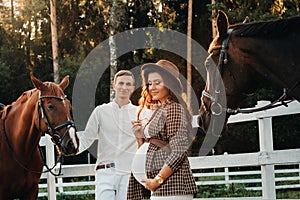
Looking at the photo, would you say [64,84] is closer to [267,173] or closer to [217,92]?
[267,173]

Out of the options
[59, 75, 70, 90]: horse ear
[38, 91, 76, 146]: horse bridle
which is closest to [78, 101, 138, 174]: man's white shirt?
[38, 91, 76, 146]: horse bridle

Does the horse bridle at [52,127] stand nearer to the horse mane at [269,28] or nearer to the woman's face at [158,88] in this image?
the woman's face at [158,88]

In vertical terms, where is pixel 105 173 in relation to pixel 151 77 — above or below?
below

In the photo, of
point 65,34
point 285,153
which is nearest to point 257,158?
point 285,153

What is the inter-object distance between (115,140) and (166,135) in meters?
1.56

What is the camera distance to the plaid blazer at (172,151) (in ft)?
13.1

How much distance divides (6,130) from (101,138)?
127cm

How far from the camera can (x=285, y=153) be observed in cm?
528

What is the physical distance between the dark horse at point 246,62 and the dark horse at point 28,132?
186 cm

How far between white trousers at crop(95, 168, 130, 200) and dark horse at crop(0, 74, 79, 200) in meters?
0.67

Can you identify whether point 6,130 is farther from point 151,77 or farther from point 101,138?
point 151,77

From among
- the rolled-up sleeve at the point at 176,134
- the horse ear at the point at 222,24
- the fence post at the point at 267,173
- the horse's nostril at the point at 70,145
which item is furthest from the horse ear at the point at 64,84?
the rolled-up sleeve at the point at 176,134

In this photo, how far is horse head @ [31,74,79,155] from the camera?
580cm

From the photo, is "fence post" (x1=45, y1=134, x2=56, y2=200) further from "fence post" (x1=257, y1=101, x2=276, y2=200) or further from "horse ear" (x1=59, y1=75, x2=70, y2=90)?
"fence post" (x1=257, y1=101, x2=276, y2=200)
